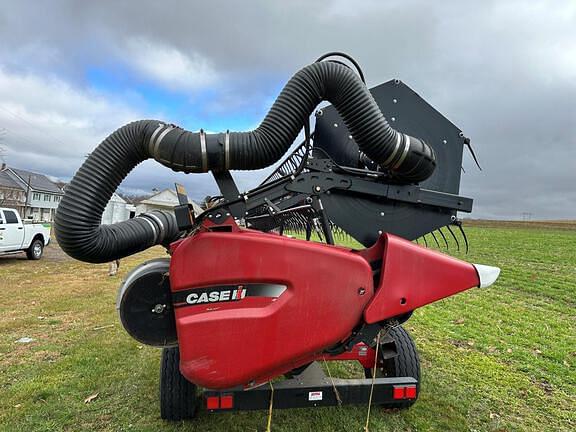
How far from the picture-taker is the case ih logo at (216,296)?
2.21 metres

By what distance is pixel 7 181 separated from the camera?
5097 centimetres

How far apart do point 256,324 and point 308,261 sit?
453 millimetres

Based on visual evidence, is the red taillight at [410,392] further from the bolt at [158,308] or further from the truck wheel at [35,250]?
the truck wheel at [35,250]

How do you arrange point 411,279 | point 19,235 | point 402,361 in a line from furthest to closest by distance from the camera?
point 19,235 → point 402,361 → point 411,279

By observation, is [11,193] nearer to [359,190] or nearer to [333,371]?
[333,371]

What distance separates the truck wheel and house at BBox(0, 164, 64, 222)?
38.5 metres

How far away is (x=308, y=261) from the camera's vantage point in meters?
2.26

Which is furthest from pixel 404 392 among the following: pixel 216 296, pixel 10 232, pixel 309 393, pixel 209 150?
pixel 10 232

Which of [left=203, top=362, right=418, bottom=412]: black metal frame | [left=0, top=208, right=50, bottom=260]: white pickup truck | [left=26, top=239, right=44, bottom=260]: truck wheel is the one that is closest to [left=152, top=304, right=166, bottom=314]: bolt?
[left=203, top=362, right=418, bottom=412]: black metal frame

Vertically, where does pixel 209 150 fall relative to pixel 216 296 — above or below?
above

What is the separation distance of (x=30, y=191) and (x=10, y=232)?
47142mm

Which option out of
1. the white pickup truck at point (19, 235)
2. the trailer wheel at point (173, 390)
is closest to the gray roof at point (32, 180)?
the white pickup truck at point (19, 235)

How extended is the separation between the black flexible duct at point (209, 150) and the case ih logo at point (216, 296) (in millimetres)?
544

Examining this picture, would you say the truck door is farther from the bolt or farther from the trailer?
Answer: the bolt
